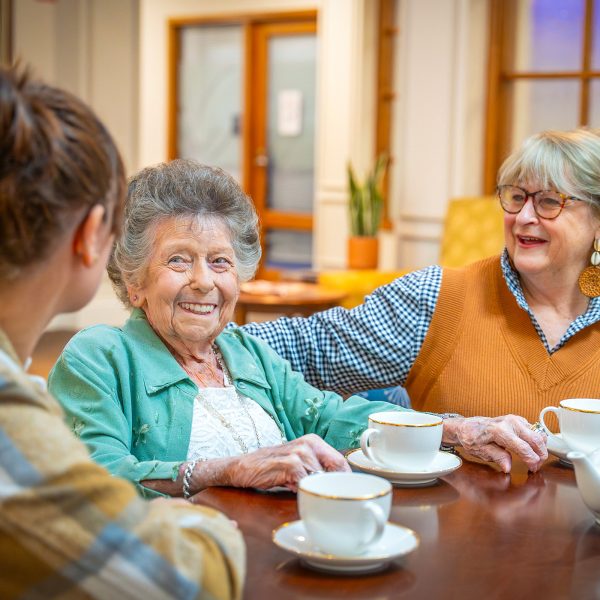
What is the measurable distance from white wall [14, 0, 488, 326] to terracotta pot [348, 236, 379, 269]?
212mm

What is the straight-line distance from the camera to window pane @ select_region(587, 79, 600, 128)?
553 cm

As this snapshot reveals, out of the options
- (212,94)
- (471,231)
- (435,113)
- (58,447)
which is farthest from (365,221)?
(58,447)

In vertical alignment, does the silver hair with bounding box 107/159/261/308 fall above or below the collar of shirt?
above

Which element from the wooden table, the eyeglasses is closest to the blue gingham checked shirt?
the eyeglasses

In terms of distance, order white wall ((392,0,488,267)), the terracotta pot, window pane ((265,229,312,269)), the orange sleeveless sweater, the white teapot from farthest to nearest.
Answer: window pane ((265,229,312,269)) < the terracotta pot < white wall ((392,0,488,267)) < the orange sleeveless sweater < the white teapot

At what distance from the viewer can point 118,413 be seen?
156cm

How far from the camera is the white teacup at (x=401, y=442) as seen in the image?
146 cm

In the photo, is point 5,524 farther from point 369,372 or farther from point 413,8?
point 413,8

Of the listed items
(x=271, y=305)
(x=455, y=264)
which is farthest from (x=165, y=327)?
(x=455, y=264)

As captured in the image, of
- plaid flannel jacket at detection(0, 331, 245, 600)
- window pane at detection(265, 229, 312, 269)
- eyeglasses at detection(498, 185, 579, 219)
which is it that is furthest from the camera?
window pane at detection(265, 229, 312, 269)

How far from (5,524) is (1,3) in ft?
26.4

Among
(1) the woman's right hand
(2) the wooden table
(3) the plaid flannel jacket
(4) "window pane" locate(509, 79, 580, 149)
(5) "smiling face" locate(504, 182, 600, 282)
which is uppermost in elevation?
(4) "window pane" locate(509, 79, 580, 149)

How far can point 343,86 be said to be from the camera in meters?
7.01

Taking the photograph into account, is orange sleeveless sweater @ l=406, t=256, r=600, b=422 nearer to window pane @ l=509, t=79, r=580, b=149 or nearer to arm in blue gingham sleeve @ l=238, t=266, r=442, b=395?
arm in blue gingham sleeve @ l=238, t=266, r=442, b=395
